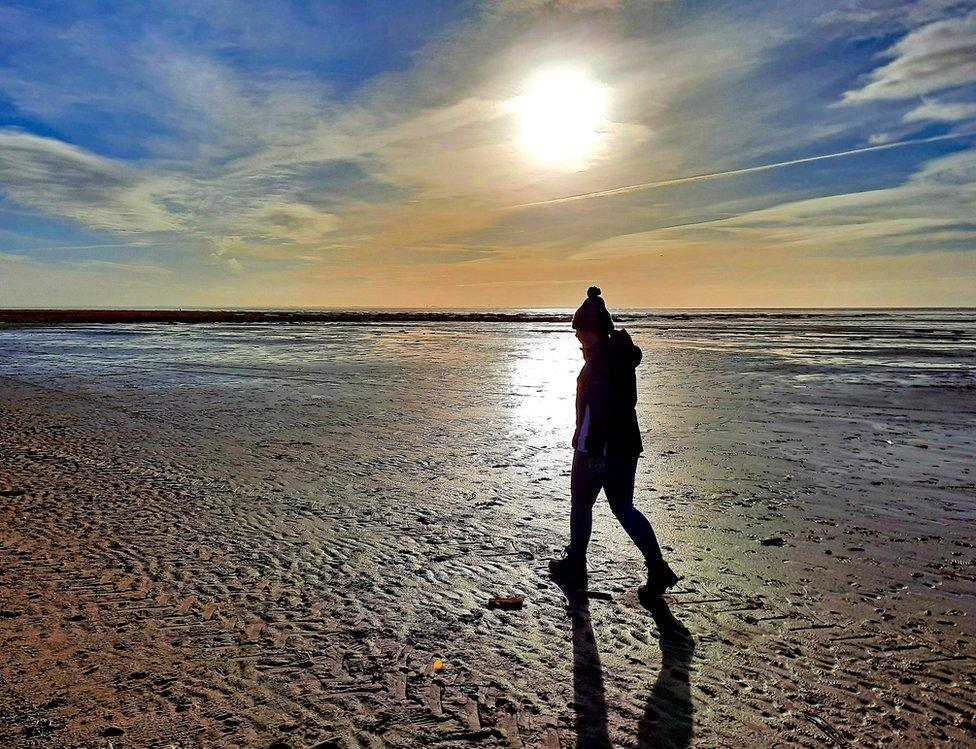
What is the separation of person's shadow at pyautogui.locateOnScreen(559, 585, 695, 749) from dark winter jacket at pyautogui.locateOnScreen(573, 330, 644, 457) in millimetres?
1320

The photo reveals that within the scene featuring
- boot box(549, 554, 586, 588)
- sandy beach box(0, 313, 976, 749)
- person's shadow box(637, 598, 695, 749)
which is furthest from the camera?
boot box(549, 554, 586, 588)

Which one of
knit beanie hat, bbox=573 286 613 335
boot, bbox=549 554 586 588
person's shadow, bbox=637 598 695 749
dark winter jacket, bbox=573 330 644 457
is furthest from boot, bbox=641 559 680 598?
knit beanie hat, bbox=573 286 613 335

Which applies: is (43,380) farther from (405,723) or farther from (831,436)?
(831,436)

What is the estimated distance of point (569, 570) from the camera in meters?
5.23

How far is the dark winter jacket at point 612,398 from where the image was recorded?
4.79 metres

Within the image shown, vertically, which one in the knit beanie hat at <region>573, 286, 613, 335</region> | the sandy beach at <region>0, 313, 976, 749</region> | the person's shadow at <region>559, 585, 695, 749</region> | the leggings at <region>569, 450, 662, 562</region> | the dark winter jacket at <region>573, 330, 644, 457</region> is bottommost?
the person's shadow at <region>559, 585, 695, 749</region>

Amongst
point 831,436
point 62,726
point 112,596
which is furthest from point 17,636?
point 831,436

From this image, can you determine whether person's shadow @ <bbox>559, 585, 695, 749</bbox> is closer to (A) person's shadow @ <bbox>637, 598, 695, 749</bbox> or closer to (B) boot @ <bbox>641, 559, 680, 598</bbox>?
(A) person's shadow @ <bbox>637, 598, 695, 749</bbox>

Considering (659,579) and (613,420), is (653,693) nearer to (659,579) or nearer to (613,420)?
(659,579)

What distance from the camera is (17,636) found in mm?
4125

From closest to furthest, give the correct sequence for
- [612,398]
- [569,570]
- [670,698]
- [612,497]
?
1. [670,698]
2. [612,398]
3. [612,497]
4. [569,570]

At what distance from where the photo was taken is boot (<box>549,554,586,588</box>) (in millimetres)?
5176

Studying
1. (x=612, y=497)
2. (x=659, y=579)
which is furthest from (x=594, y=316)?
(x=659, y=579)

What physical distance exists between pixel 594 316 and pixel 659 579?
2.24m
